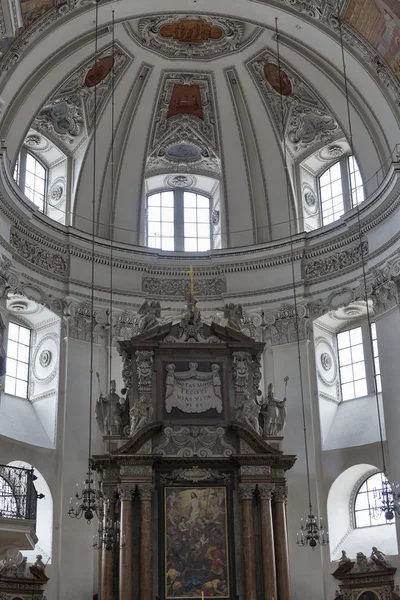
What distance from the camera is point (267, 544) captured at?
18.9 meters

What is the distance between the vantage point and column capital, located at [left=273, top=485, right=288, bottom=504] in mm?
19625

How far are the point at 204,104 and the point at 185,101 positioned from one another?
55 cm

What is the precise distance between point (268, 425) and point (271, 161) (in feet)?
28.3

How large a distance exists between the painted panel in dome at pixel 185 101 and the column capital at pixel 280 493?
37.7 feet

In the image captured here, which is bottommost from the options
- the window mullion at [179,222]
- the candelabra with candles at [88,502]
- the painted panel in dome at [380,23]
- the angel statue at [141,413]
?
the candelabra with candles at [88,502]

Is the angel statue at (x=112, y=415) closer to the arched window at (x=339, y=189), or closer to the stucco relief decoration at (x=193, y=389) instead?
the stucco relief decoration at (x=193, y=389)

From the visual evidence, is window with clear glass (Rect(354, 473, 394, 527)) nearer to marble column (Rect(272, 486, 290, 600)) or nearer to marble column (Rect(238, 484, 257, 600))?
marble column (Rect(272, 486, 290, 600))

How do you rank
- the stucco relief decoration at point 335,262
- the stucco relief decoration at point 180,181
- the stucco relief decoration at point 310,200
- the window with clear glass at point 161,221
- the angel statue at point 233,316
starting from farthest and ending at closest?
1. the stucco relief decoration at point 180,181
2. the window with clear glass at point 161,221
3. the stucco relief decoration at point 310,200
4. the stucco relief decoration at point 335,262
5. the angel statue at point 233,316

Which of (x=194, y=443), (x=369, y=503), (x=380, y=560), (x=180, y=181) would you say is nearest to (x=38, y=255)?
(x=180, y=181)

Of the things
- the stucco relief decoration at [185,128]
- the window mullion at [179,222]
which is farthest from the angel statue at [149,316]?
the stucco relief decoration at [185,128]

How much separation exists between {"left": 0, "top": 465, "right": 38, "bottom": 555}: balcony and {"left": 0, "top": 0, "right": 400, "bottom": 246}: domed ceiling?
883 cm

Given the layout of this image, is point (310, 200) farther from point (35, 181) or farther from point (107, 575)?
point (107, 575)

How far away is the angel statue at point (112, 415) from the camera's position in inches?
790

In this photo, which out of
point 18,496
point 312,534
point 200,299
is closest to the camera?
point 18,496
